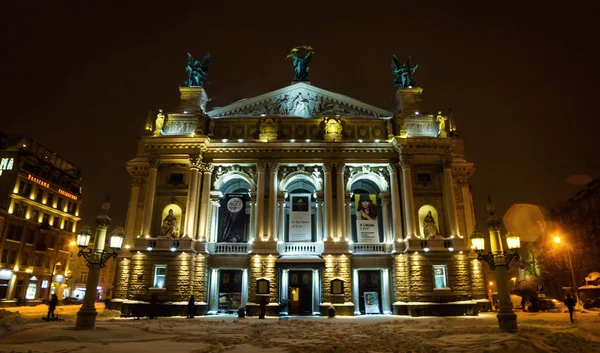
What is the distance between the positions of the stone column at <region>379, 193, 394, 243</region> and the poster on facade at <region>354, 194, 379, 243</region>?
129cm

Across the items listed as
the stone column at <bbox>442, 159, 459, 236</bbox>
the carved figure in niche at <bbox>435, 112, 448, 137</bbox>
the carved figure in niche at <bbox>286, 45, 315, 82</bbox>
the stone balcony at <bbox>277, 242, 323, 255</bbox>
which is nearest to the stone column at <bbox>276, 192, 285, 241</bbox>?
the stone balcony at <bbox>277, 242, 323, 255</bbox>

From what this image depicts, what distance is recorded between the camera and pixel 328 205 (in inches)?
1328

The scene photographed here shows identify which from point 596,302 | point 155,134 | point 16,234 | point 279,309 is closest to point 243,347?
point 279,309

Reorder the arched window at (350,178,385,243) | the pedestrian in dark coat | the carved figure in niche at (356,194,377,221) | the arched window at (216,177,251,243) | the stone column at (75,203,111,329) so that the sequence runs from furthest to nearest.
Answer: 1. the carved figure in niche at (356,194,377,221)
2. the arched window at (216,177,251,243)
3. the arched window at (350,178,385,243)
4. the pedestrian in dark coat
5. the stone column at (75,203,111,329)

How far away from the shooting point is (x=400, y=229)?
32938 millimetres

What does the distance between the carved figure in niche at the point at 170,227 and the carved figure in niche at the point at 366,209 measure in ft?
50.0

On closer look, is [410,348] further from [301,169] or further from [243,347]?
[301,169]

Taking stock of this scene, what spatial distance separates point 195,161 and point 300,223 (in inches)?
408

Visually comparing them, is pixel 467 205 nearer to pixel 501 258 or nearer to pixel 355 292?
pixel 355 292

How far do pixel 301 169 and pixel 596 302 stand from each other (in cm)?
2792

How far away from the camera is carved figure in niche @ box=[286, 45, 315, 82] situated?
3878 cm

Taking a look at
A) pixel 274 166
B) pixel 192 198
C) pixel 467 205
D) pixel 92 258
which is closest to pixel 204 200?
pixel 192 198

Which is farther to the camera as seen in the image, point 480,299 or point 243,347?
point 480,299

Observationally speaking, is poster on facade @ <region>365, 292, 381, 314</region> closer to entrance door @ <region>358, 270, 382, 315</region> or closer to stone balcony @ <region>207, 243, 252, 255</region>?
entrance door @ <region>358, 270, 382, 315</region>
